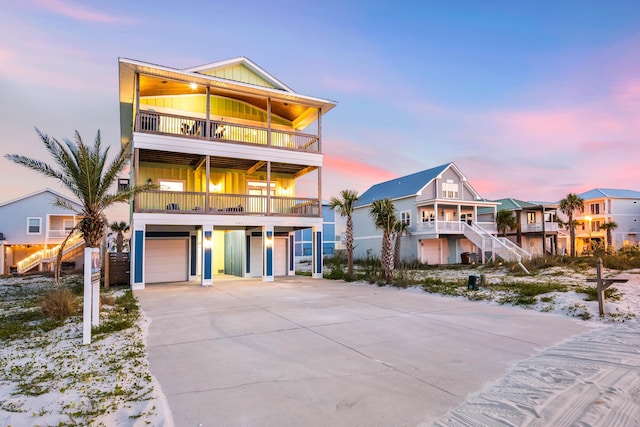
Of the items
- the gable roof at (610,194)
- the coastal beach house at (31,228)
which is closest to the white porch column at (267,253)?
the coastal beach house at (31,228)

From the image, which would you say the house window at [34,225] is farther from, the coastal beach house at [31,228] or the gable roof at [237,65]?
the gable roof at [237,65]

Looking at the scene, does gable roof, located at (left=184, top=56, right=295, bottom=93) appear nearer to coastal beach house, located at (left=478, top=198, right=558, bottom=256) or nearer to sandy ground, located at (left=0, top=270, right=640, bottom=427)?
sandy ground, located at (left=0, top=270, right=640, bottom=427)

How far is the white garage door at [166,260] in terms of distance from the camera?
20.4m

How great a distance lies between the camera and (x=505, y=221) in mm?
33719

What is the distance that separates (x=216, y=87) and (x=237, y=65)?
2036 millimetres

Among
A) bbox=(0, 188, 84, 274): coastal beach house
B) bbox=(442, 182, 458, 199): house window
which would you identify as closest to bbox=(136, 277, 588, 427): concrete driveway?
bbox=(442, 182, 458, 199): house window

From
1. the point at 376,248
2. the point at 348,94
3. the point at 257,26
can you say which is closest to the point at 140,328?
the point at 257,26

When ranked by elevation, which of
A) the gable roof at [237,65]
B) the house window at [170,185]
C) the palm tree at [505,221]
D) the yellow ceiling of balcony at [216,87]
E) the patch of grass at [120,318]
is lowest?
the patch of grass at [120,318]

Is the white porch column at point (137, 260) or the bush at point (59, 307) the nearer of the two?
the bush at point (59, 307)

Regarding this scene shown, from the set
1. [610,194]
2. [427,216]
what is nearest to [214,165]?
[427,216]

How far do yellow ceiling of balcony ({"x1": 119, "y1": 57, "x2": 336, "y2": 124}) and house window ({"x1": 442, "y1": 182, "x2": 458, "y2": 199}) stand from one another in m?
14.8

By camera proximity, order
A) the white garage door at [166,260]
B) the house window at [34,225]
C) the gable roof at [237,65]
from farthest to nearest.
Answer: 1. the house window at [34,225]
2. the white garage door at [166,260]
3. the gable roof at [237,65]

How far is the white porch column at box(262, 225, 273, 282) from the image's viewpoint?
1961cm

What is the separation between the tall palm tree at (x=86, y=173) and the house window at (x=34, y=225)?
92.1 ft
